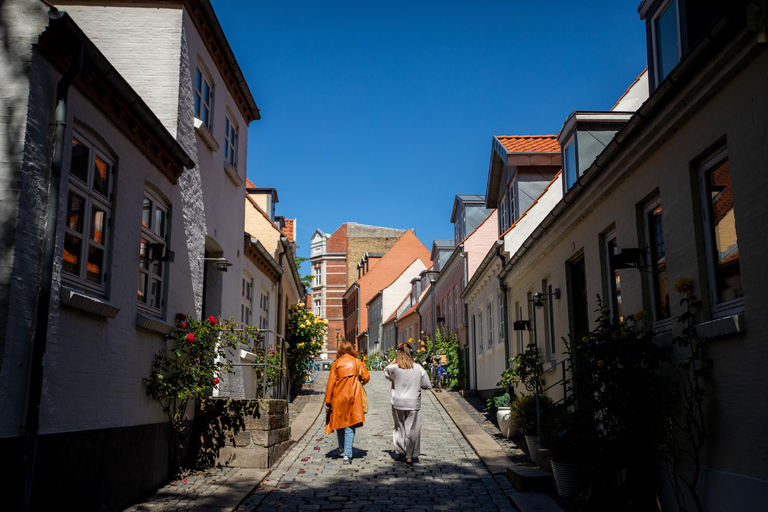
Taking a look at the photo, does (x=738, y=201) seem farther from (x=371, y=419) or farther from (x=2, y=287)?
(x=371, y=419)

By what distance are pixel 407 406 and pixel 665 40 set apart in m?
6.00

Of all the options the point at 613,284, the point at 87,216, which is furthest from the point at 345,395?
the point at 87,216

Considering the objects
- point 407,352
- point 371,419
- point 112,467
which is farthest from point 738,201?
point 371,419

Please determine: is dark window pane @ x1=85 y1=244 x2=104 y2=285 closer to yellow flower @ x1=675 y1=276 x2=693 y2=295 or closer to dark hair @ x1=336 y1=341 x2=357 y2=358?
dark hair @ x1=336 y1=341 x2=357 y2=358

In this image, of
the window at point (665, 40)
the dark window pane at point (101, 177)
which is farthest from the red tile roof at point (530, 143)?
the dark window pane at point (101, 177)

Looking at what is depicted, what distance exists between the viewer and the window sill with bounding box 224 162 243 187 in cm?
1237

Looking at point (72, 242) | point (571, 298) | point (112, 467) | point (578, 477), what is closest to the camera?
point (72, 242)

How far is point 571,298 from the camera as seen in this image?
10422 mm

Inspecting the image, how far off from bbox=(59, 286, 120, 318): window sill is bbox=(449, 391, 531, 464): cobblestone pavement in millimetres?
6105

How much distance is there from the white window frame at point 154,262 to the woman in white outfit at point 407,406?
12.2 ft

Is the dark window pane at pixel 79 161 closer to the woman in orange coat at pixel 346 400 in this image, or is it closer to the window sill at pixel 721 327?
the woman in orange coat at pixel 346 400

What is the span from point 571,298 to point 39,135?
294 inches

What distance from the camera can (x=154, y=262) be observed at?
8.33m

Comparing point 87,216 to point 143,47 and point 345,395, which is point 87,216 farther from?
point 345,395
